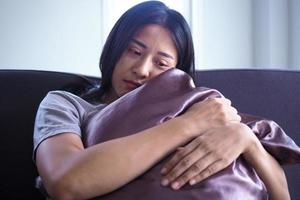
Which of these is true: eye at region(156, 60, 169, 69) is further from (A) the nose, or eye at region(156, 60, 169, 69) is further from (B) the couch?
(B) the couch

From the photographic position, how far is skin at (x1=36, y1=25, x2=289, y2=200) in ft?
1.89

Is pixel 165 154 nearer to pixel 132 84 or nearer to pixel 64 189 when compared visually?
pixel 64 189

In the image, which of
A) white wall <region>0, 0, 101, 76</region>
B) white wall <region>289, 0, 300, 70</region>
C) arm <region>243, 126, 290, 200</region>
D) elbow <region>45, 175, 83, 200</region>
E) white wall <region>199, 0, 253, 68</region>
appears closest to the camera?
elbow <region>45, 175, 83, 200</region>

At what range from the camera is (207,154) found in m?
0.63

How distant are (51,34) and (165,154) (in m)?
1.28

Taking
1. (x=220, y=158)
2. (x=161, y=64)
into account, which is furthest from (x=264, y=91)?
(x=220, y=158)

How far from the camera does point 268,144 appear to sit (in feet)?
2.37

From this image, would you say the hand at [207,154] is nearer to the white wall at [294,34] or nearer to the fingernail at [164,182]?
the fingernail at [164,182]

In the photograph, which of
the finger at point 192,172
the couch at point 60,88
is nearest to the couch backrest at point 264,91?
the couch at point 60,88

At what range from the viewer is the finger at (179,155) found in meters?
0.60

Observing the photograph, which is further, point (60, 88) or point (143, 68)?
point (60, 88)

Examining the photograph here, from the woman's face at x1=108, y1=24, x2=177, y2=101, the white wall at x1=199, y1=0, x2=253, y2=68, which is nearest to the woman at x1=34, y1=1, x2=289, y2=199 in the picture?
the woman's face at x1=108, y1=24, x2=177, y2=101

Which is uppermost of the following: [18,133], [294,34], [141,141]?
[294,34]

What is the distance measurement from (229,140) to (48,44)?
4.20 ft
